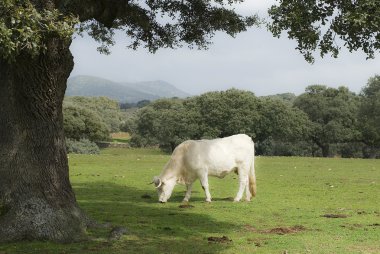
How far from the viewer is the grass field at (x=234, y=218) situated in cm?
1194

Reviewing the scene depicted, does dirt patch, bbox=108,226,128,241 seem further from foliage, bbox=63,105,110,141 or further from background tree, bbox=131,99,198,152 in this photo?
foliage, bbox=63,105,110,141

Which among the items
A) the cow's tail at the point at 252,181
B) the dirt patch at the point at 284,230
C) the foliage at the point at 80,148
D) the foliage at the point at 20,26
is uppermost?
the foliage at the point at 20,26

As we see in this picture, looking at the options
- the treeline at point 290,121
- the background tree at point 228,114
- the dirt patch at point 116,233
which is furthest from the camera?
the treeline at point 290,121

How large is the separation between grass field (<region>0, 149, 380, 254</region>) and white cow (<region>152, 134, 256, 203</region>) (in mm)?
627

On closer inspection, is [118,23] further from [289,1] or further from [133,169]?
[133,169]

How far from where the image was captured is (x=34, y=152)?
12641mm

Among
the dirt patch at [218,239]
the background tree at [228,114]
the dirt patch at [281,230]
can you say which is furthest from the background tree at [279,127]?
the dirt patch at [218,239]

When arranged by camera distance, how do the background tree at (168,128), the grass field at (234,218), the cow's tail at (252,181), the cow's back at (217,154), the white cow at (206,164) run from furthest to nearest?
the background tree at (168,128), the cow's tail at (252,181), the cow's back at (217,154), the white cow at (206,164), the grass field at (234,218)

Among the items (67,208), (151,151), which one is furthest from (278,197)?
(151,151)

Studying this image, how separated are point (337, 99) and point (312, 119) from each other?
4930 millimetres

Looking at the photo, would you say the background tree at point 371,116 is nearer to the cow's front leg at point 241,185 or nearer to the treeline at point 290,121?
the treeline at point 290,121

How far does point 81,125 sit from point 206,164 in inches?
2384

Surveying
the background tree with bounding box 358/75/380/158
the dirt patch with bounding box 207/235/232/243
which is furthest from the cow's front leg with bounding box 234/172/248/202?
the background tree with bounding box 358/75/380/158

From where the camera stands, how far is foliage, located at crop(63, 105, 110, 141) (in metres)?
77.6
